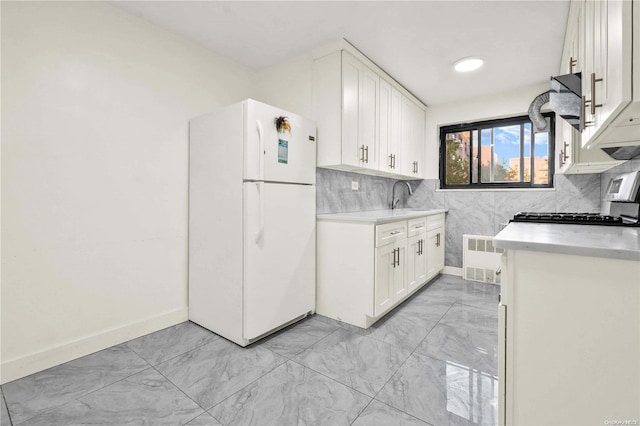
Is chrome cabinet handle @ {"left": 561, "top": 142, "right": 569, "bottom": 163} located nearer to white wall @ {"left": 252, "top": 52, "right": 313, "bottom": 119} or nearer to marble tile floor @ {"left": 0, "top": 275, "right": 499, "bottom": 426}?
marble tile floor @ {"left": 0, "top": 275, "right": 499, "bottom": 426}

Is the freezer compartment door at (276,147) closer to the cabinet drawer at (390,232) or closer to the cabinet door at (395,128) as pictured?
the cabinet drawer at (390,232)

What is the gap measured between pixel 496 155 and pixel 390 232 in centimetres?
233

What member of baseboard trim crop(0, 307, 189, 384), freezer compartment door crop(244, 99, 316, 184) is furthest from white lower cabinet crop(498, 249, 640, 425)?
baseboard trim crop(0, 307, 189, 384)

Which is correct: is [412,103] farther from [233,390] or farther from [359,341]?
[233,390]

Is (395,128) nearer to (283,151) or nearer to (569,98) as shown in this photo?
(283,151)

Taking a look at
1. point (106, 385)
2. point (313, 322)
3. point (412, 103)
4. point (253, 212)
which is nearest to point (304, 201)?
point (253, 212)

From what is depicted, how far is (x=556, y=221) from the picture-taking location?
6.52 feet

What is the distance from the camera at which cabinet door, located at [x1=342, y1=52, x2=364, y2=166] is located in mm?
2578

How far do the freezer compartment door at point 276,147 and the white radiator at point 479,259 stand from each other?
2.46 metres

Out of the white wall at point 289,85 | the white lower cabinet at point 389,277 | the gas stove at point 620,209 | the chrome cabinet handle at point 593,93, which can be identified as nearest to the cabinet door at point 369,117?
the white wall at point 289,85

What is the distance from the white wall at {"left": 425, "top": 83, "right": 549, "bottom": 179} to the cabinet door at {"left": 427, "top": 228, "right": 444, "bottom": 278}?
943mm

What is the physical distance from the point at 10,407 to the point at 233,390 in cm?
110

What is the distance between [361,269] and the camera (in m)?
2.42

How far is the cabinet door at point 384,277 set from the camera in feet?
7.86
